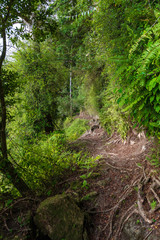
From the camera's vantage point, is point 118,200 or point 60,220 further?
point 118,200

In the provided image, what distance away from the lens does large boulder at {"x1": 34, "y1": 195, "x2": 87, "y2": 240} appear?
2180 millimetres

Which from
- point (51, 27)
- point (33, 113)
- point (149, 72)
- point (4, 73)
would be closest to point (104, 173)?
point (149, 72)

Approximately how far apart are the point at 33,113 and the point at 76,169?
3.56 metres

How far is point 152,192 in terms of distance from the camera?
2.32 meters

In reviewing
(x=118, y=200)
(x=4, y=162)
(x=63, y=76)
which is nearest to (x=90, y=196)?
(x=118, y=200)

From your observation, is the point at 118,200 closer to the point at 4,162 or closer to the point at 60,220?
the point at 60,220

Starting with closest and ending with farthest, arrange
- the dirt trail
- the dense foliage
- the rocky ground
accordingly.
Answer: the dense foliage → the rocky ground → the dirt trail

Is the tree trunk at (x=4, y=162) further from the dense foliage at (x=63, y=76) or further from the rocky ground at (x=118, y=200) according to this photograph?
the rocky ground at (x=118, y=200)

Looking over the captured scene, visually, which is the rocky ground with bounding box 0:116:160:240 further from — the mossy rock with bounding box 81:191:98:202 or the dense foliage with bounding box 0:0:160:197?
the dense foliage with bounding box 0:0:160:197

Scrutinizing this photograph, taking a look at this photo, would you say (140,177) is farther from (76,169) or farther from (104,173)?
(76,169)

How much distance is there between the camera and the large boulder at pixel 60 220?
2180mm

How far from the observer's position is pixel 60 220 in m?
2.28

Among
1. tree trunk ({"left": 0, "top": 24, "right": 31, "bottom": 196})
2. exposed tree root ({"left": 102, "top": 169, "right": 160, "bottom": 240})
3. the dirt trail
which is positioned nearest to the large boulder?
the dirt trail

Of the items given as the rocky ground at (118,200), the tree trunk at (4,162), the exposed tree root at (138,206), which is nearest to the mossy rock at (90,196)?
the rocky ground at (118,200)
